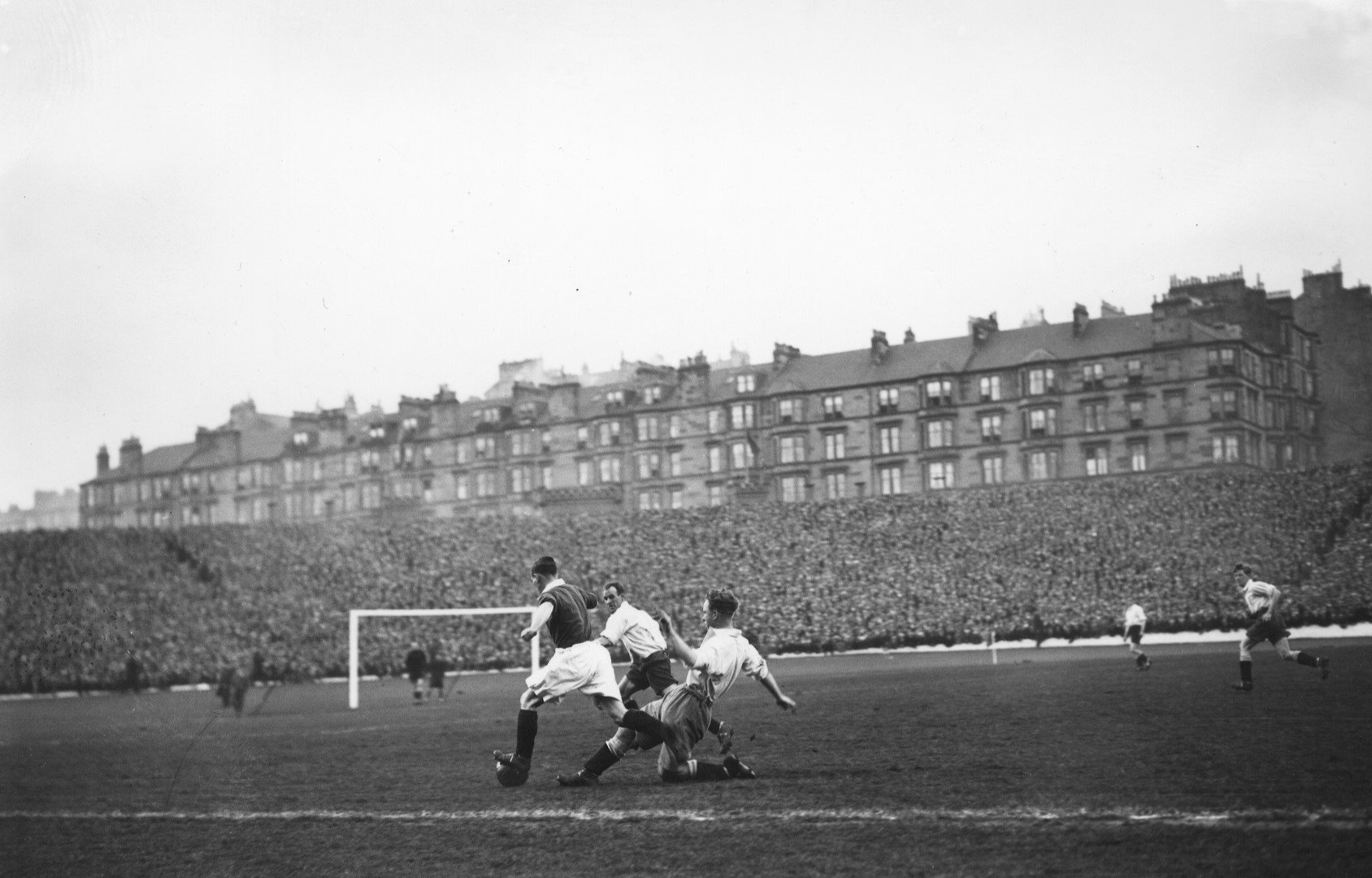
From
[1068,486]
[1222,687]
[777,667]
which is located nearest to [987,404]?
[1068,486]

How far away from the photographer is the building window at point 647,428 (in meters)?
72.9

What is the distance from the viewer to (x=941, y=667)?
32.2 m

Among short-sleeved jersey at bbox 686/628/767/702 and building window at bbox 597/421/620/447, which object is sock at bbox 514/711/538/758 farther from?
building window at bbox 597/421/620/447

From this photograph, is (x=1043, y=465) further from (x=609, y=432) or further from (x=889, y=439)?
(x=609, y=432)

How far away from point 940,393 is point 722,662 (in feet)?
184

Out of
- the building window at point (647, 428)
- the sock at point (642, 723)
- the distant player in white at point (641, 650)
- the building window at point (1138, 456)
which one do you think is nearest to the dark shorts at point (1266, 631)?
the distant player in white at point (641, 650)

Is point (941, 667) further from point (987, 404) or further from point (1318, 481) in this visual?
point (987, 404)

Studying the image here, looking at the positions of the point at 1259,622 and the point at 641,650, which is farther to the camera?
the point at 1259,622

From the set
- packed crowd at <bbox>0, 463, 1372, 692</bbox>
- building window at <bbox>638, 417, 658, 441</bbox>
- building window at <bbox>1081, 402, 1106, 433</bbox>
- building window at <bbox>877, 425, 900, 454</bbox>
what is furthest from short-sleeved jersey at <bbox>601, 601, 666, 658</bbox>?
building window at <bbox>638, 417, 658, 441</bbox>

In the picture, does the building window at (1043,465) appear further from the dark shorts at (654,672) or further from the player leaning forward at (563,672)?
the player leaning forward at (563,672)

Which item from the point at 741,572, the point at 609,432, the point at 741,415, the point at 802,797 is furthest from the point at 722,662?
the point at 609,432

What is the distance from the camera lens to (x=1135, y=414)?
198ft

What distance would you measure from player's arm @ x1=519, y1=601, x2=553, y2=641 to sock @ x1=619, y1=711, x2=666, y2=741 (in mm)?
1139

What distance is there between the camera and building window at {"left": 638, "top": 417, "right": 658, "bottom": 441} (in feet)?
239
